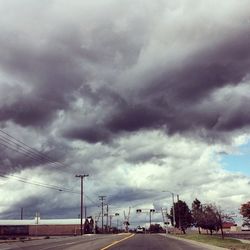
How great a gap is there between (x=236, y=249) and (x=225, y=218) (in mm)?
54429

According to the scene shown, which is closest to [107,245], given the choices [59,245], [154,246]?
[154,246]

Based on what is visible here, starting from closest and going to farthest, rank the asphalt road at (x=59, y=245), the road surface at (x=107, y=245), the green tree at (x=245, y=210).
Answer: the road surface at (x=107, y=245) → the asphalt road at (x=59, y=245) → the green tree at (x=245, y=210)

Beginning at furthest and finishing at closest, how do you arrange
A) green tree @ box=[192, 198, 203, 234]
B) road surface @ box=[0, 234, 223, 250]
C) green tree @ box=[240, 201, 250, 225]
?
green tree @ box=[192, 198, 203, 234] < green tree @ box=[240, 201, 250, 225] < road surface @ box=[0, 234, 223, 250]

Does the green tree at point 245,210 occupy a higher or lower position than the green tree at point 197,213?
lower

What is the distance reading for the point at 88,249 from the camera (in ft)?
104

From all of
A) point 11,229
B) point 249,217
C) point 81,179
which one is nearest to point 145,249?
point 249,217

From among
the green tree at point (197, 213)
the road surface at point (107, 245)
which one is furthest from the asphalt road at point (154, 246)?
the green tree at point (197, 213)

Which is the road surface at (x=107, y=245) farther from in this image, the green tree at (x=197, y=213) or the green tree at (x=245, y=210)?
the green tree at (x=197, y=213)

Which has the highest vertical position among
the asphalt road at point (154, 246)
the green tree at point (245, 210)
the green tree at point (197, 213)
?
the green tree at point (197, 213)

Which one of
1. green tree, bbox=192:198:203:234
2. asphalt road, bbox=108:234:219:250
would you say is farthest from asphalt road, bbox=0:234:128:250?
green tree, bbox=192:198:203:234

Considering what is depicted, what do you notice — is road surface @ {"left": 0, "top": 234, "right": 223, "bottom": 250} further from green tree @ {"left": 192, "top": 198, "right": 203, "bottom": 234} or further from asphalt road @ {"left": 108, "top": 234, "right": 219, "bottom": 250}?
green tree @ {"left": 192, "top": 198, "right": 203, "bottom": 234}

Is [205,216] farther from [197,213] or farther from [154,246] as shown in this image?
[154,246]

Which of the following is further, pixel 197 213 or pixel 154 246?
pixel 197 213

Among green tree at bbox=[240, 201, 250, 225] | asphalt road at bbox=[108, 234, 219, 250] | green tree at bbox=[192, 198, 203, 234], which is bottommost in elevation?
asphalt road at bbox=[108, 234, 219, 250]
